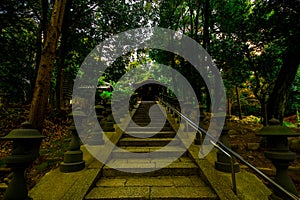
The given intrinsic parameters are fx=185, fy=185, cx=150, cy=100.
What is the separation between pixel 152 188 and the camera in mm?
3035

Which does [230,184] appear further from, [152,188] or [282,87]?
[282,87]

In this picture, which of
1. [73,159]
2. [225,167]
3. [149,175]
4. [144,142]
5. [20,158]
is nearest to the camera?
[20,158]

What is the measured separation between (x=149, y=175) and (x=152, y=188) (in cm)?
51

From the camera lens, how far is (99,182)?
10.7 feet

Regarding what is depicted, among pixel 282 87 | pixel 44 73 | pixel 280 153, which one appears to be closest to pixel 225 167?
pixel 280 153

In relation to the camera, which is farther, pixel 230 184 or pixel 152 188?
pixel 152 188

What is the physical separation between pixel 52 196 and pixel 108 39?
1115 centimetres

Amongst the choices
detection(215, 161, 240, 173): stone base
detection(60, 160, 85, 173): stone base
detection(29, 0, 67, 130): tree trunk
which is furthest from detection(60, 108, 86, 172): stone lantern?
detection(215, 161, 240, 173): stone base

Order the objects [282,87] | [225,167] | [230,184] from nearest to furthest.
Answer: [230,184] < [225,167] < [282,87]

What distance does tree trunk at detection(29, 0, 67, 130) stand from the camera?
482 centimetres

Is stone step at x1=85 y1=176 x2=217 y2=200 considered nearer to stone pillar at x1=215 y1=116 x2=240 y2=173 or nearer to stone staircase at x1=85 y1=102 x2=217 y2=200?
stone staircase at x1=85 y1=102 x2=217 y2=200

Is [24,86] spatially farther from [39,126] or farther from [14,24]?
[39,126]

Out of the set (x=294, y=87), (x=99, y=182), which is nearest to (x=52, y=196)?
(x=99, y=182)

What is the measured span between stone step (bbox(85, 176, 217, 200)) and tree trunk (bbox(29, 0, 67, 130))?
272cm
